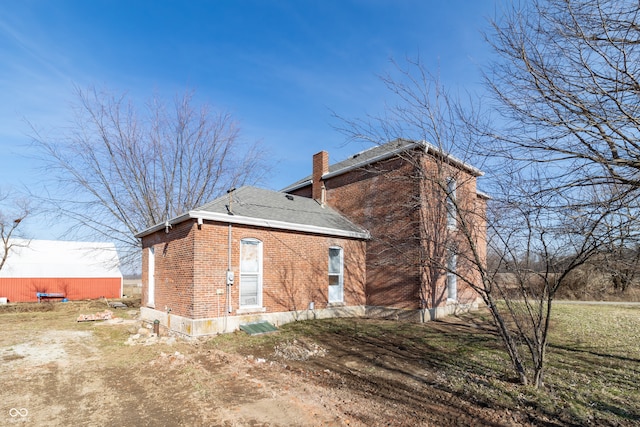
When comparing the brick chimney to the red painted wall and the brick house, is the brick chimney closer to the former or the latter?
the brick house

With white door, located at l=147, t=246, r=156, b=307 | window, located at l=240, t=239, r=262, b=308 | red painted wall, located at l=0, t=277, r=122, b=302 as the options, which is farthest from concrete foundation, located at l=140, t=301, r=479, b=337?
red painted wall, located at l=0, t=277, r=122, b=302

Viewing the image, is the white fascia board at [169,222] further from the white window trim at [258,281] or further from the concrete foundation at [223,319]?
the concrete foundation at [223,319]

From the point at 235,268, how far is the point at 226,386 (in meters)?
5.09

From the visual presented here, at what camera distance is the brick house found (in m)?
10.2

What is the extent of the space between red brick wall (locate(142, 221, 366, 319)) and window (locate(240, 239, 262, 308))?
→ 0.53 ft

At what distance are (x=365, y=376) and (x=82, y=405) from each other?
4.44 m

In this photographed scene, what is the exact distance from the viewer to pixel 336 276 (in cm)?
1373

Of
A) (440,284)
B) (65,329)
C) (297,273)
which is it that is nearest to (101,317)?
(65,329)

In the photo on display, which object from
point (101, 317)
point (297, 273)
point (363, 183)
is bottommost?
point (101, 317)

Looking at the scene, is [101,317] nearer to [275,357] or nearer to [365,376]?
[275,357]

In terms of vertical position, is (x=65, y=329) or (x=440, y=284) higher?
(x=440, y=284)

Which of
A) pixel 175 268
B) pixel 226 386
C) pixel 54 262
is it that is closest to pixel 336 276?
pixel 175 268

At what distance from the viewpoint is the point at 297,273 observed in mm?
12281

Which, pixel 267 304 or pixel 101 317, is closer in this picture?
pixel 267 304
